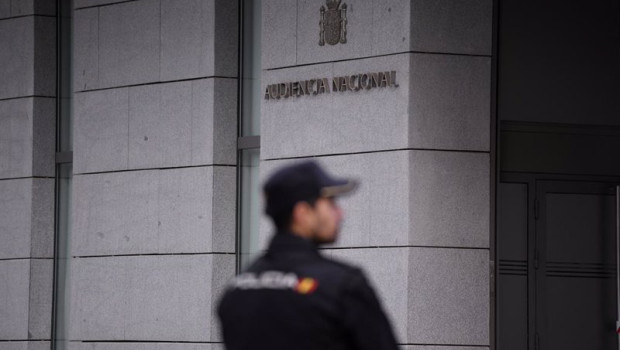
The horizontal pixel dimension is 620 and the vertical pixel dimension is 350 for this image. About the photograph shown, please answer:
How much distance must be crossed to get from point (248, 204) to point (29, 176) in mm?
3264

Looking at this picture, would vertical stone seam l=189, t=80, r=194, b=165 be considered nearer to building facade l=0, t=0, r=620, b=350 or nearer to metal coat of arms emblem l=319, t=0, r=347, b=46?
building facade l=0, t=0, r=620, b=350

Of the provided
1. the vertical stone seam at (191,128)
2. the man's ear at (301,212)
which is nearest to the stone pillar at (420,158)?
the vertical stone seam at (191,128)

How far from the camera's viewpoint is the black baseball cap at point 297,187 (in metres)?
5.09

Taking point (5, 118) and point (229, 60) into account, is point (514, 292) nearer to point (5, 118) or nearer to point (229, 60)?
point (229, 60)

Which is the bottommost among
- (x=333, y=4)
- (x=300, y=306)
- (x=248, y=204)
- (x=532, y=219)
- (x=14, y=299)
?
(x=14, y=299)

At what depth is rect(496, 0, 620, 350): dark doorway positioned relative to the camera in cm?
1323

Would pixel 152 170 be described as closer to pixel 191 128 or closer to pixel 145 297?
pixel 191 128

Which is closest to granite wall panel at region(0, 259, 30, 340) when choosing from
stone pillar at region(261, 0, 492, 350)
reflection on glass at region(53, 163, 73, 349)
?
reflection on glass at region(53, 163, 73, 349)

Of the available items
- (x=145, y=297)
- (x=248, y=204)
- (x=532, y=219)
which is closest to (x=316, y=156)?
(x=248, y=204)

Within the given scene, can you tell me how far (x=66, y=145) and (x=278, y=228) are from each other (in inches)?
446

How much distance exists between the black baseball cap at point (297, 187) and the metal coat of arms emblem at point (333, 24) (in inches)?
301

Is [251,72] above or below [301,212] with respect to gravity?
above

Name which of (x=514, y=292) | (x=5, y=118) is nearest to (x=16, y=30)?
(x=5, y=118)

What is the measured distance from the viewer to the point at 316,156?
1285cm
